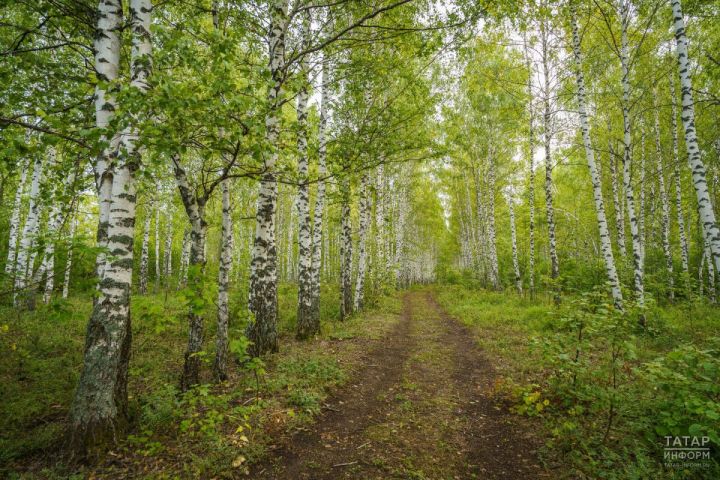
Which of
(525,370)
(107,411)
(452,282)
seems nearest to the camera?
(107,411)

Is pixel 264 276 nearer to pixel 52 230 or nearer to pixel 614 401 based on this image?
pixel 52 230

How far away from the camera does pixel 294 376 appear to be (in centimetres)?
634

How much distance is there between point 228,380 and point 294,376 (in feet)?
4.25

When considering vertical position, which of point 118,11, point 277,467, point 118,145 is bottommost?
point 277,467

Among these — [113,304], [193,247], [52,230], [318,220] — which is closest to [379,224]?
[318,220]

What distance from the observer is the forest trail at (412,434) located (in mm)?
4008

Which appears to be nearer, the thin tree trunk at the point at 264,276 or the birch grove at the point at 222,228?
the birch grove at the point at 222,228

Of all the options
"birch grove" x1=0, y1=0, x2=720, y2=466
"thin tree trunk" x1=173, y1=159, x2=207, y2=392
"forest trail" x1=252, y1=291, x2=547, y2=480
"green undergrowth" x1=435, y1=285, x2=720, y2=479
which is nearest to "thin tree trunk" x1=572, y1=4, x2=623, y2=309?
"birch grove" x1=0, y1=0, x2=720, y2=466

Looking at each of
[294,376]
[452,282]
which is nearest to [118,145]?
[294,376]

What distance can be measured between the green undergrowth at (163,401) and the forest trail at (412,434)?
46cm

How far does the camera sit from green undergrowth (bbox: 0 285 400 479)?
3.69 m

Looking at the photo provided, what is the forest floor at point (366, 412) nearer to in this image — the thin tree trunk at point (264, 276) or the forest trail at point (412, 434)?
the forest trail at point (412, 434)

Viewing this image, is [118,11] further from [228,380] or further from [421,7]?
[421,7]

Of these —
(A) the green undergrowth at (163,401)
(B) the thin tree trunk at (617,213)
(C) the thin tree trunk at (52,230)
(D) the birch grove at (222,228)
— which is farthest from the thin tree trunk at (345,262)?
(B) the thin tree trunk at (617,213)
